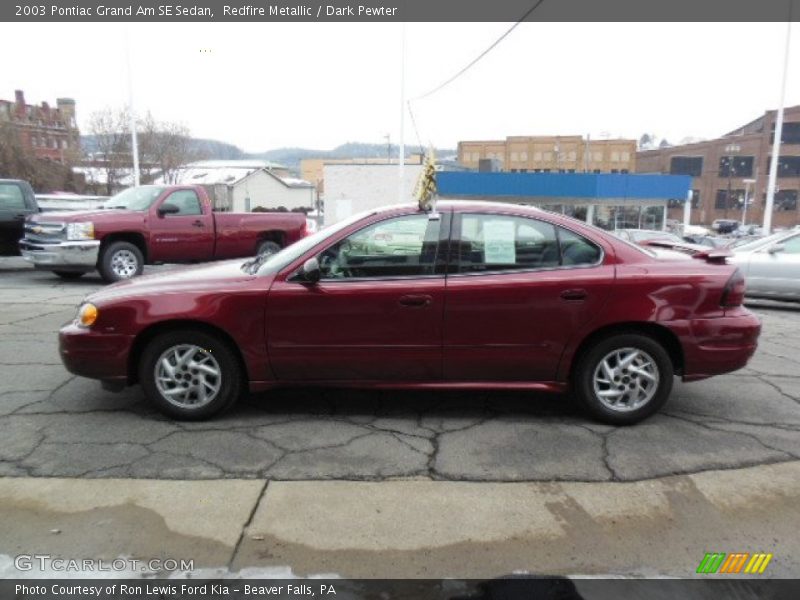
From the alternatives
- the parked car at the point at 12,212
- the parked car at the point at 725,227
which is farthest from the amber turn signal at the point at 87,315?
the parked car at the point at 725,227

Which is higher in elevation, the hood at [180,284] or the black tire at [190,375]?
the hood at [180,284]

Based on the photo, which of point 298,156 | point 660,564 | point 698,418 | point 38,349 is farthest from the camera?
point 298,156

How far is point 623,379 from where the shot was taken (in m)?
4.17

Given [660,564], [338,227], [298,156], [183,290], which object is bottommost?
[660,564]

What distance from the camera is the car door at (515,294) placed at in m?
4.05

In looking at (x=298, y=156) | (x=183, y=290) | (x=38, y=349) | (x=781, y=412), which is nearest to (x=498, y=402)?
(x=781, y=412)

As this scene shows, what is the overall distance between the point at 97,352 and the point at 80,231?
23.1ft

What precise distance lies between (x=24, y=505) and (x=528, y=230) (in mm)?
3479

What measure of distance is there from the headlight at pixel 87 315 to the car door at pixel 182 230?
272 inches

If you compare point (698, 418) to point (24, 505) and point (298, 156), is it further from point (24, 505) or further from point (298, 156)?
point (298, 156)

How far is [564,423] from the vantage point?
14.1 ft

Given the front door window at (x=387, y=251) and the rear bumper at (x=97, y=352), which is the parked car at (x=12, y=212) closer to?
the rear bumper at (x=97, y=352)

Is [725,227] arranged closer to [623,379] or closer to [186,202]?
[186,202]

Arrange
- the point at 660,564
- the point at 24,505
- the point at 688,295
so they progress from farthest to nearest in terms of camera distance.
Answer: the point at 688,295
the point at 24,505
the point at 660,564
